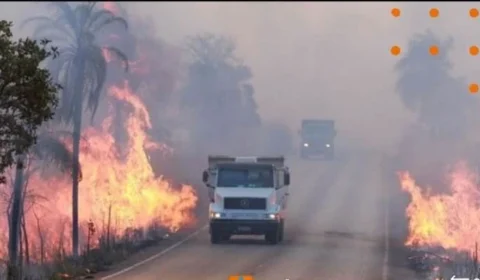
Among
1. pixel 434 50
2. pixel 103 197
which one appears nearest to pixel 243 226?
pixel 103 197

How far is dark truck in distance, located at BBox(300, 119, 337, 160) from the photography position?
82.5 m

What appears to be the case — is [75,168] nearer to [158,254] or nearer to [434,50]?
[158,254]

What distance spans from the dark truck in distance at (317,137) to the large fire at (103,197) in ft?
113

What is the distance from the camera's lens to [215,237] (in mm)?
40344

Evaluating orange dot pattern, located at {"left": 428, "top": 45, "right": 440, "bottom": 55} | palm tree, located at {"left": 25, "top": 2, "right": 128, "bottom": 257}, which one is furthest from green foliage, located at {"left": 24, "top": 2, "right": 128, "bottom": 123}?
orange dot pattern, located at {"left": 428, "top": 45, "right": 440, "bottom": 55}

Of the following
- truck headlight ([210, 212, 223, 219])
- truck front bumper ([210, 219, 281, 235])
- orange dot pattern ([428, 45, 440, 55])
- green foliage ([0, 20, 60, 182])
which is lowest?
truck front bumper ([210, 219, 281, 235])

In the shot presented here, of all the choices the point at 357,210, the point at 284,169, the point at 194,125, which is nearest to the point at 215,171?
the point at 284,169

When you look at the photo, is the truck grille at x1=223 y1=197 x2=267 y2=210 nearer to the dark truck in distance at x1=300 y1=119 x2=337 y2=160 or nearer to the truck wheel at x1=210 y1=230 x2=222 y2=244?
the truck wheel at x1=210 y1=230 x2=222 y2=244

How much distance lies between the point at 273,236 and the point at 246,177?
2.45 metres

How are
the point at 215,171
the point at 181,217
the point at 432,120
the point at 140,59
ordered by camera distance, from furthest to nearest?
1. the point at 432,120
2. the point at 140,59
3. the point at 181,217
4. the point at 215,171

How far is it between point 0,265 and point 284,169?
1203cm

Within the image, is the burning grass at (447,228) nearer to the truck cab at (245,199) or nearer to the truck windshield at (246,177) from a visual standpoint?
the truck cab at (245,199)

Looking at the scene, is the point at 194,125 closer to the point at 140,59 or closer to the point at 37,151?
the point at 140,59

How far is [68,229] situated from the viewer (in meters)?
47.2
